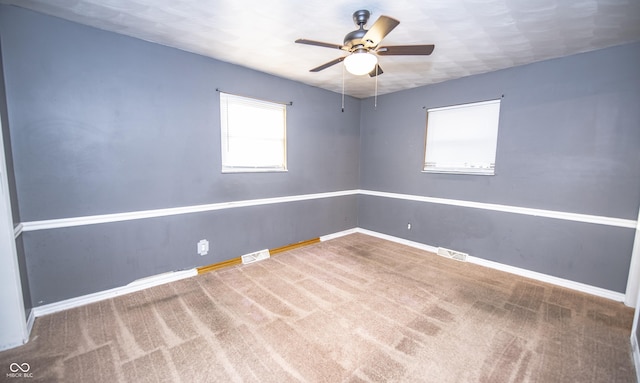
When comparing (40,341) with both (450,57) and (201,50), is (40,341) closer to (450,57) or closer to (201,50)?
(201,50)

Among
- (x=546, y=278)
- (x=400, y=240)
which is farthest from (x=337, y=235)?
(x=546, y=278)

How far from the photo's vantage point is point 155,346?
1.91 metres

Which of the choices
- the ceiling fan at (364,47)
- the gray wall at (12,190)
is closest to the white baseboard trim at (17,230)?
the gray wall at (12,190)

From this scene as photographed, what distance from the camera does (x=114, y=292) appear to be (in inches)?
101

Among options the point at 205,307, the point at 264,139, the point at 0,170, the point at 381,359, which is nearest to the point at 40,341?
the point at 205,307

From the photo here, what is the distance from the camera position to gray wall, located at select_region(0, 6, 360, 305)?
2.16m

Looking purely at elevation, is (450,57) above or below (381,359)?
above

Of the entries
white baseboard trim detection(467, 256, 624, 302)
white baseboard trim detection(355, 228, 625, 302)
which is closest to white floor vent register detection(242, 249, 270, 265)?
white baseboard trim detection(355, 228, 625, 302)

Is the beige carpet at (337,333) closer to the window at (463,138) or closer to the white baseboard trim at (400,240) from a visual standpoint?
the white baseboard trim at (400,240)

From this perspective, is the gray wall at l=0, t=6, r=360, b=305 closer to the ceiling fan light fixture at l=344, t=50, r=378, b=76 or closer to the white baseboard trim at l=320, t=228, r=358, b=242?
the white baseboard trim at l=320, t=228, r=358, b=242

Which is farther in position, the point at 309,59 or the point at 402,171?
the point at 402,171

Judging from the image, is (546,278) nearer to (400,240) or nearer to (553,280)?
(553,280)

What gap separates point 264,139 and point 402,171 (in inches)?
94.7
